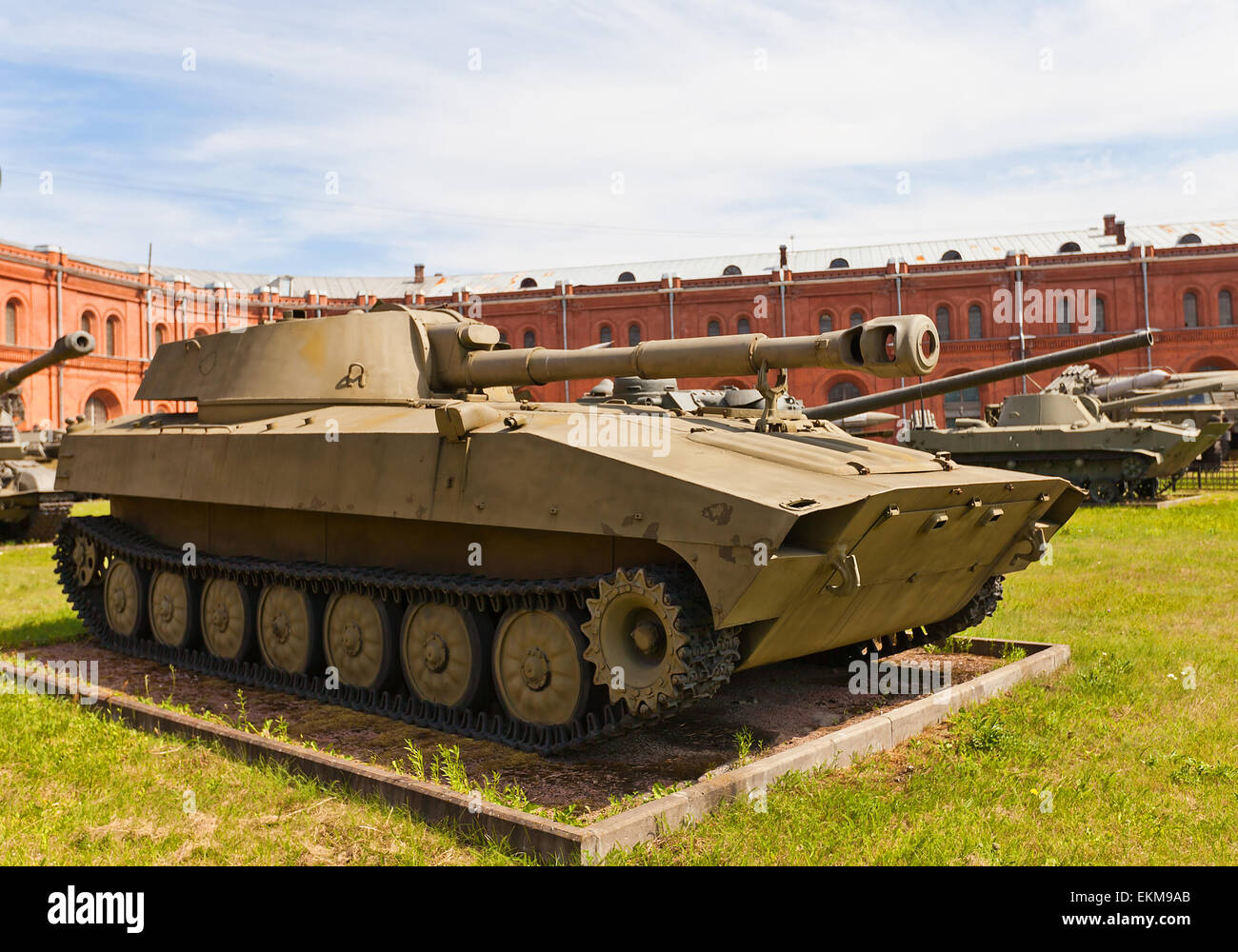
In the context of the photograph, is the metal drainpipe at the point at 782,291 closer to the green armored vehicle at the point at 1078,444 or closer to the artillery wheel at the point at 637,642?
the green armored vehicle at the point at 1078,444

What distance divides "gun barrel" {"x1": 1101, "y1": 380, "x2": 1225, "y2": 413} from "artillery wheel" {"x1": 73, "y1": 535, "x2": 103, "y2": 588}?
76.9 ft

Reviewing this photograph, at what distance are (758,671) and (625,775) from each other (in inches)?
106

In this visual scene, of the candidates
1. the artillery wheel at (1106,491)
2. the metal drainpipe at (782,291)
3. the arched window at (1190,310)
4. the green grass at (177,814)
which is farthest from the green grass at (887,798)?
the arched window at (1190,310)

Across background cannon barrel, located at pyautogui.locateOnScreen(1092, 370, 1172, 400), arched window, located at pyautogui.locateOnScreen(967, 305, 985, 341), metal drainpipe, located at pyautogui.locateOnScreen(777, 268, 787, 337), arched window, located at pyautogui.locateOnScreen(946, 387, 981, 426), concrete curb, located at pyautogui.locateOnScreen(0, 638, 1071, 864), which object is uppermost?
metal drainpipe, located at pyautogui.locateOnScreen(777, 268, 787, 337)

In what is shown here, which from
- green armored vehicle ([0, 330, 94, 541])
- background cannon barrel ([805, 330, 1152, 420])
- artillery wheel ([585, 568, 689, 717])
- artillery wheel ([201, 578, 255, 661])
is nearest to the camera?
artillery wheel ([585, 568, 689, 717])

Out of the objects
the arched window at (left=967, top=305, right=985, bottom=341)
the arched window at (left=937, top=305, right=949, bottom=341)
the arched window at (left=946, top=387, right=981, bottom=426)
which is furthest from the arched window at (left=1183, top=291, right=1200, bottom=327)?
the arched window at (left=937, top=305, right=949, bottom=341)

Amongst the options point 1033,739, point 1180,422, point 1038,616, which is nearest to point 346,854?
point 1033,739

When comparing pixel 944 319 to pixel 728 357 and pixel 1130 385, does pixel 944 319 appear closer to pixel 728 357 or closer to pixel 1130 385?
pixel 1130 385

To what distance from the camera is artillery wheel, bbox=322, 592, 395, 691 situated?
7.88 m

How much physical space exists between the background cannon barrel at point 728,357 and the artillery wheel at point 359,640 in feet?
6.46

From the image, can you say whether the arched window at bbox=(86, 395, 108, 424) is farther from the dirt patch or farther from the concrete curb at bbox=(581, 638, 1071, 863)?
the concrete curb at bbox=(581, 638, 1071, 863)

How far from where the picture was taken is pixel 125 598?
1033 cm

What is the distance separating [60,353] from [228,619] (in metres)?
4.58

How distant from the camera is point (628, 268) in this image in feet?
182
